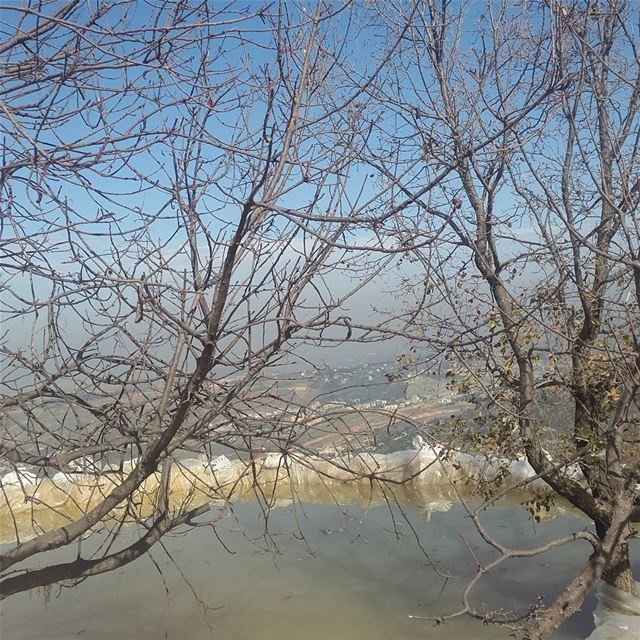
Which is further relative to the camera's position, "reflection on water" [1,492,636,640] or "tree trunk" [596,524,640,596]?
"reflection on water" [1,492,636,640]

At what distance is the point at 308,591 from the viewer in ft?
17.1

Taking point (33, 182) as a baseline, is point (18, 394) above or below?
below

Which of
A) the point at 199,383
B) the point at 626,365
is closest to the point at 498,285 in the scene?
the point at 626,365

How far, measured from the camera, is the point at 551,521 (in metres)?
6.35

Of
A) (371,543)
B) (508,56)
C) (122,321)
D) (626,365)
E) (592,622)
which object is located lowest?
(592,622)

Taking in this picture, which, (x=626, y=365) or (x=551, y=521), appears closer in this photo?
(x=626, y=365)

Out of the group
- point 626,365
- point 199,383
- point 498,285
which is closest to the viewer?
point 199,383

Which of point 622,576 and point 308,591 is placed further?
point 308,591

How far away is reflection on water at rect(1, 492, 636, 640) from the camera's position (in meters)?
4.66

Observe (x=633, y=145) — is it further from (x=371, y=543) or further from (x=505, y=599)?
(x=371, y=543)

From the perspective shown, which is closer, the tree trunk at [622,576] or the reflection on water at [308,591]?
the tree trunk at [622,576]

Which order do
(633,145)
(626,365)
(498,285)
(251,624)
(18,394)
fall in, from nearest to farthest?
(18,394)
(626,365)
(633,145)
(498,285)
(251,624)

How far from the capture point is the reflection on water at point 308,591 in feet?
15.3

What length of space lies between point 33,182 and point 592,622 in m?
4.20
